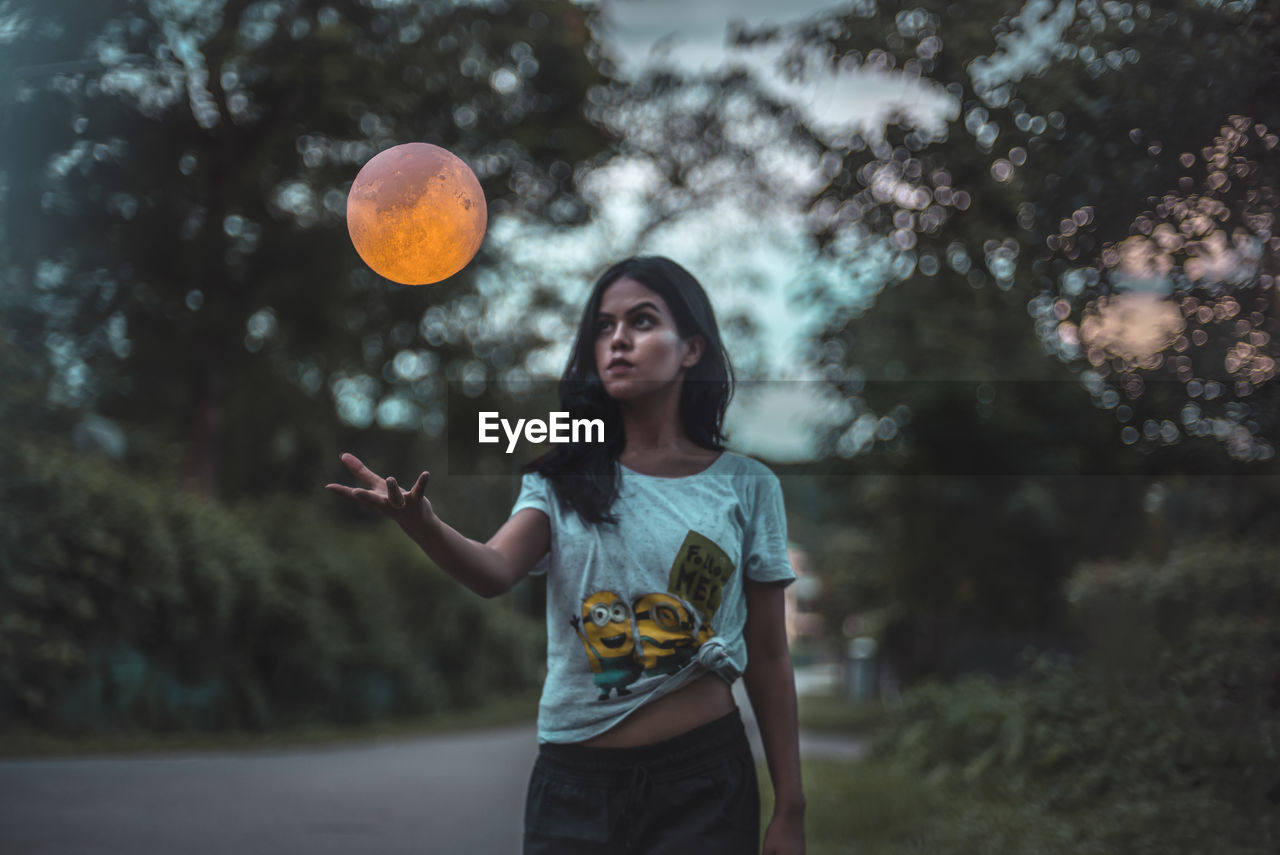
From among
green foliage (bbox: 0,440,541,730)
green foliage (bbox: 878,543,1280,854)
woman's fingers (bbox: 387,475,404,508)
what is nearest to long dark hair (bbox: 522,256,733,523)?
woman's fingers (bbox: 387,475,404,508)

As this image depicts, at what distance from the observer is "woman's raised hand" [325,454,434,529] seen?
81.8 inches

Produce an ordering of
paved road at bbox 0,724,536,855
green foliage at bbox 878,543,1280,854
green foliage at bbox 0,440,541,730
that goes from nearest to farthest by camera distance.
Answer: green foliage at bbox 878,543,1280,854
paved road at bbox 0,724,536,855
green foliage at bbox 0,440,541,730

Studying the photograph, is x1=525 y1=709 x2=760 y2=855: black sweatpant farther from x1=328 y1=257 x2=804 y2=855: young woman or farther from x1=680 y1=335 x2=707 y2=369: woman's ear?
x1=680 y1=335 x2=707 y2=369: woman's ear

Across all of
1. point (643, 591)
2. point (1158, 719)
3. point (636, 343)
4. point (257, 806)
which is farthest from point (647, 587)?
point (257, 806)

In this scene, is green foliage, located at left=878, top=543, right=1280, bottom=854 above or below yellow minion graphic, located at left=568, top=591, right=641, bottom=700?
below

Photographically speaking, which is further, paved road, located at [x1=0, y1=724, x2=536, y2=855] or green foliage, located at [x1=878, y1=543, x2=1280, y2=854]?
paved road, located at [x1=0, y1=724, x2=536, y2=855]

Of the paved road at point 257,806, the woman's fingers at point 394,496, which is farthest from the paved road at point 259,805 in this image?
the woman's fingers at point 394,496

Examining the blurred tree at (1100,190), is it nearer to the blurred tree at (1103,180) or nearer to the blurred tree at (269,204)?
the blurred tree at (1103,180)

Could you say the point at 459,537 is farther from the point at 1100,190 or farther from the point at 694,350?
the point at 1100,190

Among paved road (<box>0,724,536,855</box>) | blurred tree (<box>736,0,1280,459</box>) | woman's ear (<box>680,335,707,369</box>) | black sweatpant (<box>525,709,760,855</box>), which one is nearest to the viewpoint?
black sweatpant (<box>525,709,760,855</box>)

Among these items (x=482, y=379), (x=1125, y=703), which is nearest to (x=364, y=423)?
(x=482, y=379)

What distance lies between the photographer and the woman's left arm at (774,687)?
254cm

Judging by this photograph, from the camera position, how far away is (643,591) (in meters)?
2.42

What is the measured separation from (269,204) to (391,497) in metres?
14.5
